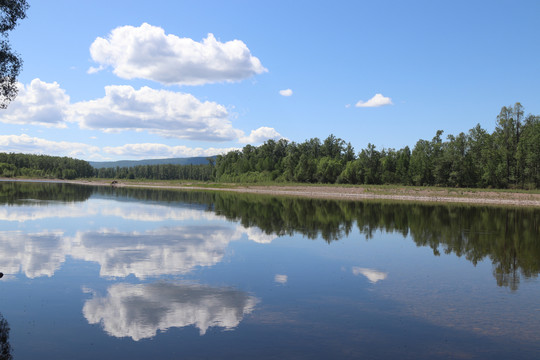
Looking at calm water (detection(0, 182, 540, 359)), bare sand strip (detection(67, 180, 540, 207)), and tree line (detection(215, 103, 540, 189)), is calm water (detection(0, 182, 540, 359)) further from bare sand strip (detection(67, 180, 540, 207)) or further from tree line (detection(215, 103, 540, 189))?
tree line (detection(215, 103, 540, 189))

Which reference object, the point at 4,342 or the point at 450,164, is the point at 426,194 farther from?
the point at 4,342

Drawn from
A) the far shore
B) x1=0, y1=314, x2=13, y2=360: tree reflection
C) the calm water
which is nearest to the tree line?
the far shore

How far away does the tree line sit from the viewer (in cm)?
10062

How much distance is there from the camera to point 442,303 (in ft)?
46.8

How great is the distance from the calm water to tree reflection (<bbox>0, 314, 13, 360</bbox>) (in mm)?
107

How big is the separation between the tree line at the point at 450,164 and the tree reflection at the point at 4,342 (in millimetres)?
108366

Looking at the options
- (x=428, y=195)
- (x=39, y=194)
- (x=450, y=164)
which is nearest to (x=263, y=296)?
(x=39, y=194)

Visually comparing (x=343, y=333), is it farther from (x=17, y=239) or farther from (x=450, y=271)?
(x=17, y=239)

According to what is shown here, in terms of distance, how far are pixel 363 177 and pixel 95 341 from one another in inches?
Result: 5030

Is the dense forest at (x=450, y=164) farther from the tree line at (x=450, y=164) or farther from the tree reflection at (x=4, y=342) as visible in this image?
the tree reflection at (x=4, y=342)

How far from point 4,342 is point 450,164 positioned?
11946 cm

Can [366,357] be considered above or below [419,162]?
below

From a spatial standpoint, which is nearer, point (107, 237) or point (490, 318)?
point (490, 318)

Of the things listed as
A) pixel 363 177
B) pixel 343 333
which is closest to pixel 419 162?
pixel 363 177
